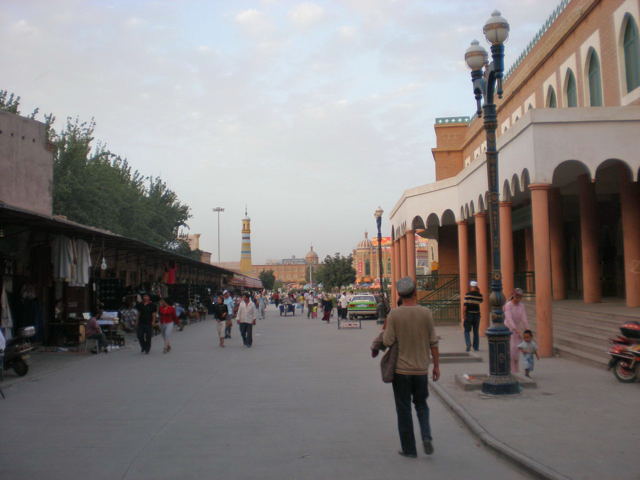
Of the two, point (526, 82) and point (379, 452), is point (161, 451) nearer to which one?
point (379, 452)

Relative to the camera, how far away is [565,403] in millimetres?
8570

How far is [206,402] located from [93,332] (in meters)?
8.80

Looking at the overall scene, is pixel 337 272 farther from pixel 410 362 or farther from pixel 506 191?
pixel 410 362

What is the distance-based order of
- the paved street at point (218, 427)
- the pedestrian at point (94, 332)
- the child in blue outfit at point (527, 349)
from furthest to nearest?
the pedestrian at point (94, 332), the child in blue outfit at point (527, 349), the paved street at point (218, 427)

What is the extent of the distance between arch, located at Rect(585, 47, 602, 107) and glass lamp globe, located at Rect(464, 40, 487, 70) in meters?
9.15

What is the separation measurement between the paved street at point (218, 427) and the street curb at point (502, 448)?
0.11m

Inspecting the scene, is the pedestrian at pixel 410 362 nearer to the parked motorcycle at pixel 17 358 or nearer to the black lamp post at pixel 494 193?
the black lamp post at pixel 494 193

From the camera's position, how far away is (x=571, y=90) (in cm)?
2125

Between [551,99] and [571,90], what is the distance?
210 cm

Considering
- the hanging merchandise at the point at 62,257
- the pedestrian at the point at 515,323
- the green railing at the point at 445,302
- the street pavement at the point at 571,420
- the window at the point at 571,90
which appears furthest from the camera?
the green railing at the point at 445,302

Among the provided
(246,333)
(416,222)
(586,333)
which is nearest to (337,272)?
(416,222)

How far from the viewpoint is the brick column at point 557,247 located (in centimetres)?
2134

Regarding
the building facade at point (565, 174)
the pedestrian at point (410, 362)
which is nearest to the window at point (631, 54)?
the building facade at point (565, 174)

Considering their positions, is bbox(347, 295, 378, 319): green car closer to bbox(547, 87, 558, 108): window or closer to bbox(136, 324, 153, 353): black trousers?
bbox(547, 87, 558, 108): window
